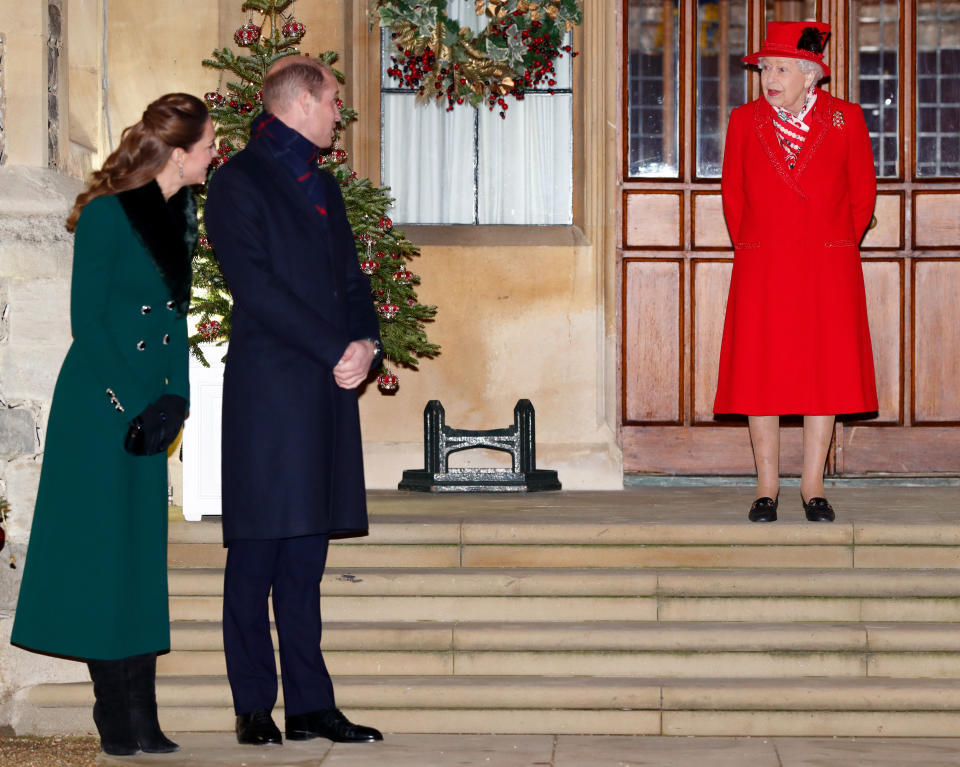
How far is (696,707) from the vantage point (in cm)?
457

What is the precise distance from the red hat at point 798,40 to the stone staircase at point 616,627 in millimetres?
1823

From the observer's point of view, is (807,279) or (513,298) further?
(513,298)

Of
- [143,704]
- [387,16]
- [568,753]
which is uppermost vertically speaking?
[387,16]

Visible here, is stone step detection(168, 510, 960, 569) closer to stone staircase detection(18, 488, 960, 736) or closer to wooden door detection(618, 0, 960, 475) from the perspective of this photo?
stone staircase detection(18, 488, 960, 736)

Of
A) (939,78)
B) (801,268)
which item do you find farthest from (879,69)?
(801,268)

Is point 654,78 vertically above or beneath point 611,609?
above

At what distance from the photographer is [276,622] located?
4273 mm

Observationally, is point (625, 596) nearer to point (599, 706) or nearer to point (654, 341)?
point (599, 706)

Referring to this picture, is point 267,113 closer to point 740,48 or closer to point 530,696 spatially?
point 530,696

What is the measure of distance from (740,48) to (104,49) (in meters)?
3.16

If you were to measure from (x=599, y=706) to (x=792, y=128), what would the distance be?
250 cm

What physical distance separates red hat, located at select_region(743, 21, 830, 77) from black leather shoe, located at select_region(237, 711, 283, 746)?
322cm

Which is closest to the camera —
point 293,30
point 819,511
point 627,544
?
point 627,544

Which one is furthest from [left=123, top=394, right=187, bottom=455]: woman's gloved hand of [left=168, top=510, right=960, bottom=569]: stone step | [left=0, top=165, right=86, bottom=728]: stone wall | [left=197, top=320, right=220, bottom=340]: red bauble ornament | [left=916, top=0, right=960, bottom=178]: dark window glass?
[left=916, top=0, right=960, bottom=178]: dark window glass
